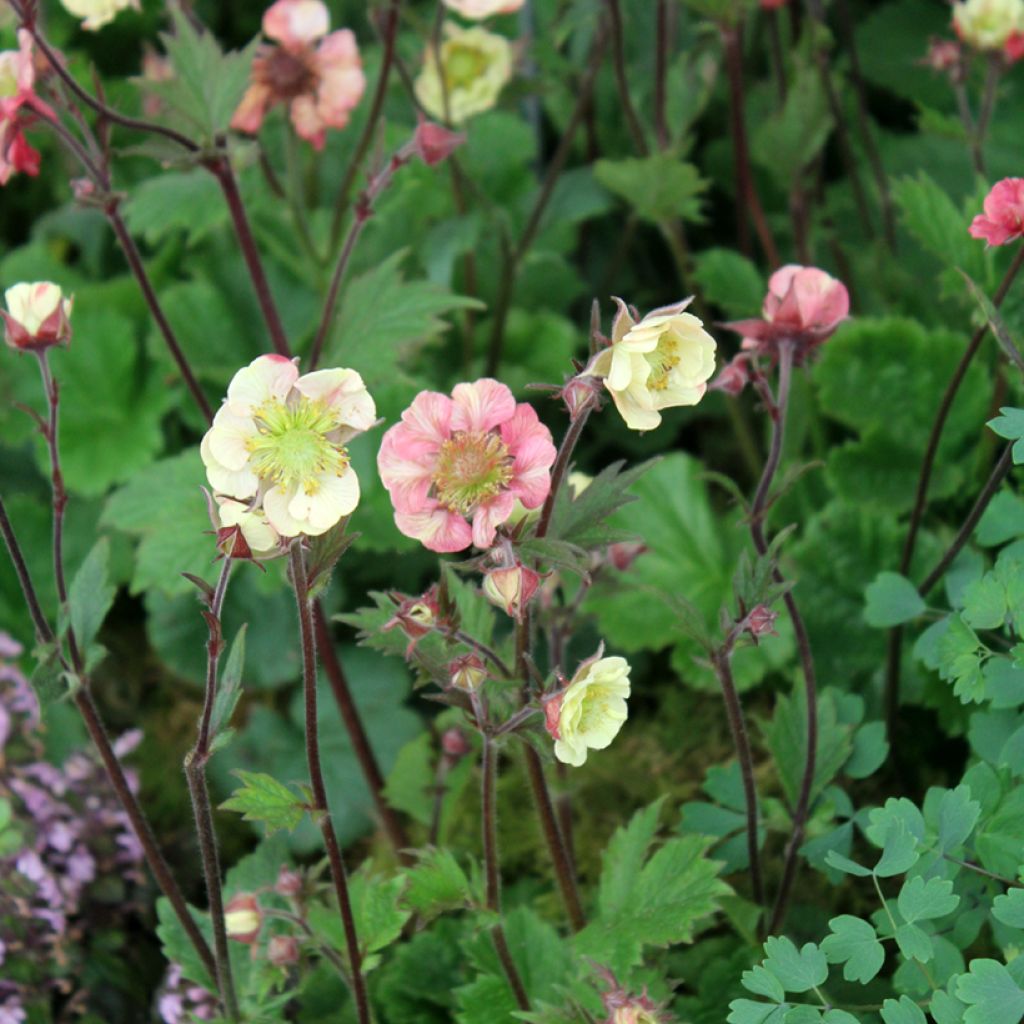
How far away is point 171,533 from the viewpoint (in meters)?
1.38

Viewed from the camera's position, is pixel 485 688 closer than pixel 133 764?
Yes

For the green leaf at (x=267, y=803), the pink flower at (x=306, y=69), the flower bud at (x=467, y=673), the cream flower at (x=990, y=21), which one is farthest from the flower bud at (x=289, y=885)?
the cream flower at (x=990, y=21)

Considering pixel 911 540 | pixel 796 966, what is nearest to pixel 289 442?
pixel 796 966

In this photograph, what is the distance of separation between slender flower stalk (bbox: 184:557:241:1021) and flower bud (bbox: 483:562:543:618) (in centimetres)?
17

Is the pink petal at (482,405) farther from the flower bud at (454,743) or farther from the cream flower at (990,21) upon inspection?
the cream flower at (990,21)

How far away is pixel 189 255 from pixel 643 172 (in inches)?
29.2

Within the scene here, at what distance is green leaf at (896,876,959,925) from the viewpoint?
30.9 inches

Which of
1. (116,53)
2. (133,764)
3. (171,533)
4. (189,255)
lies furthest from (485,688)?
(116,53)

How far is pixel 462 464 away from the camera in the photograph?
77cm

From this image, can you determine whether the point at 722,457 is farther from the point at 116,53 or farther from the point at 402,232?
the point at 116,53

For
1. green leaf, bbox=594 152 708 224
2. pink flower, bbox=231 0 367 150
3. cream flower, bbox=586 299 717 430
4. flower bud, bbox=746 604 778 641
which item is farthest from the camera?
green leaf, bbox=594 152 708 224

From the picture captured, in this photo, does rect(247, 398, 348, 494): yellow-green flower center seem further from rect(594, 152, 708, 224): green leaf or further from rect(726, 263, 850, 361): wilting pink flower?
rect(594, 152, 708, 224): green leaf

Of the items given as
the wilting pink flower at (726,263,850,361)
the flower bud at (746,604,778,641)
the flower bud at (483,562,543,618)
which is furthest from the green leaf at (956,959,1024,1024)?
the wilting pink flower at (726,263,850,361)

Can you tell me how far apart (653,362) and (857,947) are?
1.31ft
